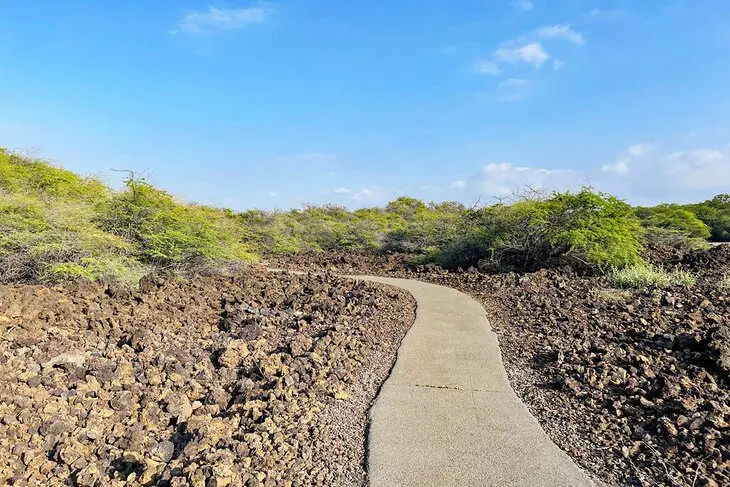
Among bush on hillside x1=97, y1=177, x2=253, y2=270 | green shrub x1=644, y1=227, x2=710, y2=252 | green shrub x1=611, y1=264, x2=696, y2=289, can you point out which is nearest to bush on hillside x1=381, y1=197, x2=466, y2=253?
green shrub x1=644, y1=227, x2=710, y2=252

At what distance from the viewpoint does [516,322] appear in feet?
26.6

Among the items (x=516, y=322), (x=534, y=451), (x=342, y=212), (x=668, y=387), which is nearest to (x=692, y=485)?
(x=534, y=451)

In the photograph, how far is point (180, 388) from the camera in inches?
193

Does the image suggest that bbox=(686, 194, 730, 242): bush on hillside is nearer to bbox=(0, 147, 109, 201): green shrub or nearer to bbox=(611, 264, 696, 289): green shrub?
bbox=(611, 264, 696, 289): green shrub

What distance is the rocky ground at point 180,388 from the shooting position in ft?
11.9

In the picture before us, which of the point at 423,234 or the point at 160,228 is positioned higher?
the point at 423,234

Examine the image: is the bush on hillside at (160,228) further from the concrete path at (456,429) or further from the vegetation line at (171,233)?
the concrete path at (456,429)

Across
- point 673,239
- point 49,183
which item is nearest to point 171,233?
point 49,183

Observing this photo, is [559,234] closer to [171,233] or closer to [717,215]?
[171,233]

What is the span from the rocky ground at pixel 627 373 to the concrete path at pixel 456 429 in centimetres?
26

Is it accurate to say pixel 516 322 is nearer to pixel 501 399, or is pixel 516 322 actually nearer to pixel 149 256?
pixel 501 399

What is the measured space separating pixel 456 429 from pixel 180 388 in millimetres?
2740

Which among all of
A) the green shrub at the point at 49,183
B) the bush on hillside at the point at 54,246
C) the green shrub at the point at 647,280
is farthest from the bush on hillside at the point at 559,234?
the green shrub at the point at 49,183

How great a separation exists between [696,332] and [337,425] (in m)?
5.16
